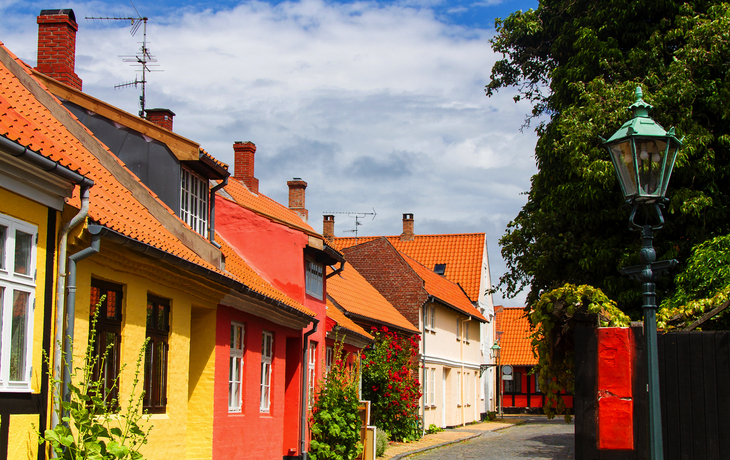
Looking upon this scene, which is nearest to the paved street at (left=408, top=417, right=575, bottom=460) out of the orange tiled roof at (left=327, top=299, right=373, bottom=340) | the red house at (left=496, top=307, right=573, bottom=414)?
the orange tiled roof at (left=327, top=299, right=373, bottom=340)

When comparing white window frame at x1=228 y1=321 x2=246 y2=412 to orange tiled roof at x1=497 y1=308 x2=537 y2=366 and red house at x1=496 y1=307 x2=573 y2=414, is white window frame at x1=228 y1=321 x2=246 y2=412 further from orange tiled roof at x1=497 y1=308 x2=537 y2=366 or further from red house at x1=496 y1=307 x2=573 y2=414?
red house at x1=496 y1=307 x2=573 y2=414

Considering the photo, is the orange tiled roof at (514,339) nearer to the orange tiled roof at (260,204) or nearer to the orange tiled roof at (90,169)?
the orange tiled roof at (260,204)

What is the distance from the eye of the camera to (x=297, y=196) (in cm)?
2448

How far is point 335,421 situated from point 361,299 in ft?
28.2

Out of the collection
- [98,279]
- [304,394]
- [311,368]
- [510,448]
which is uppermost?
[98,279]

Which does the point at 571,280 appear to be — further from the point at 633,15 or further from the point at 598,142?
the point at 633,15

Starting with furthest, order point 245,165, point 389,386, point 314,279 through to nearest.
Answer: point 389,386 → point 245,165 → point 314,279

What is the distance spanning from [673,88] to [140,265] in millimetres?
10966

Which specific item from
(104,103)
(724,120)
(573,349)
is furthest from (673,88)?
(104,103)

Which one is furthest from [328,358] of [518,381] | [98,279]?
[518,381]

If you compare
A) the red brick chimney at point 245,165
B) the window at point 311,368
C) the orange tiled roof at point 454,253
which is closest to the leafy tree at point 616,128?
the window at point 311,368

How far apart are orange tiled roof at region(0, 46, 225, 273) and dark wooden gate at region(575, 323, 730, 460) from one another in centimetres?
455

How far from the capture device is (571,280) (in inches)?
680

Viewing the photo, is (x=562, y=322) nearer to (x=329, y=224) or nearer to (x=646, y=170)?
(x=646, y=170)
